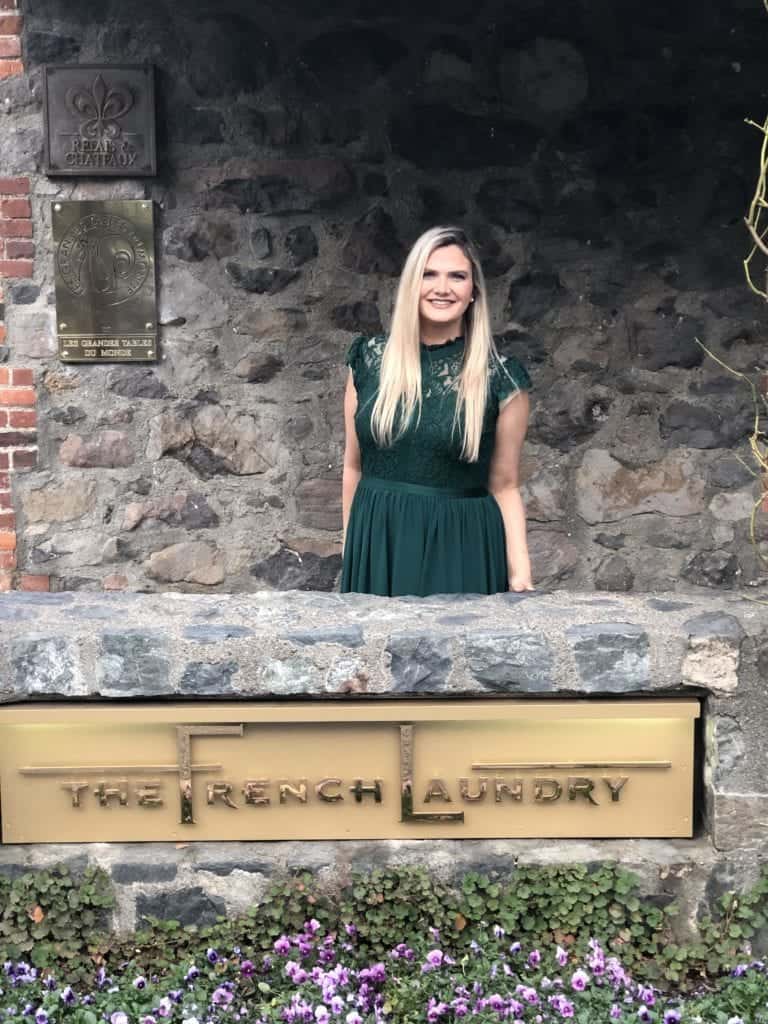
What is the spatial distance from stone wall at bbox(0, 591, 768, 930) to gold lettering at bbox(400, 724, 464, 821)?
2.5 inches

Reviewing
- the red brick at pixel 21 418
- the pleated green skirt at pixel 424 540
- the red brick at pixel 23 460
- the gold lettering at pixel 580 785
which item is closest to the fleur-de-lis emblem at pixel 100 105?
the red brick at pixel 21 418

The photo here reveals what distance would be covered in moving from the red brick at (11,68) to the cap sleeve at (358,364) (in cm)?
195

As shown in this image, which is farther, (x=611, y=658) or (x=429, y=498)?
(x=429, y=498)

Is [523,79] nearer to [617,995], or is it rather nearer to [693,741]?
[693,741]

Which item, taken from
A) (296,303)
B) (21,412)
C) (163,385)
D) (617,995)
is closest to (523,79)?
(296,303)

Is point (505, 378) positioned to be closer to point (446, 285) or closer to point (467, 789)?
point (446, 285)

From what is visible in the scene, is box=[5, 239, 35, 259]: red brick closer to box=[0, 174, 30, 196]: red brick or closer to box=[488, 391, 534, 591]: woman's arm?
box=[0, 174, 30, 196]: red brick

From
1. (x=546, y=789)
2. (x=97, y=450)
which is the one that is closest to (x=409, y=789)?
(x=546, y=789)

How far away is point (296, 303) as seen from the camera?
154 inches

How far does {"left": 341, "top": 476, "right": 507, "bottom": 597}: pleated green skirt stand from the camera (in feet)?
8.75

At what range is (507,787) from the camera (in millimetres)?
2213

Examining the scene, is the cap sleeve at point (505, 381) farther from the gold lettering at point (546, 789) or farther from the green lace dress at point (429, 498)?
the gold lettering at point (546, 789)

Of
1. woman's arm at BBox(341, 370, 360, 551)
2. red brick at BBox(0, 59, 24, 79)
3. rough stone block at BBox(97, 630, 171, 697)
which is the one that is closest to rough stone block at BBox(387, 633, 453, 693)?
rough stone block at BBox(97, 630, 171, 697)

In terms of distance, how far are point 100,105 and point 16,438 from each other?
3.93 ft
